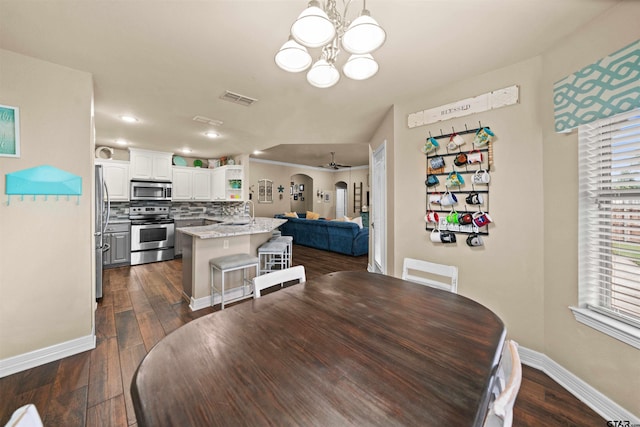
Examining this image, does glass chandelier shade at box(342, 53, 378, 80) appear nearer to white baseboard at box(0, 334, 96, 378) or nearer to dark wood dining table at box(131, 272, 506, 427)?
dark wood dining table at box(131, 272, 506, 427)

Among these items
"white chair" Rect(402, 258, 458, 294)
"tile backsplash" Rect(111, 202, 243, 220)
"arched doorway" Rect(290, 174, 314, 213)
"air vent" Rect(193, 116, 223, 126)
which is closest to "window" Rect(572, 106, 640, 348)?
"white chair" Rect(402, 258, 458, 294)

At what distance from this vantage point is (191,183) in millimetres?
5422

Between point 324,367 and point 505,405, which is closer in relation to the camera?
point 505,405

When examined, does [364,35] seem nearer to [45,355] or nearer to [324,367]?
[324,367]

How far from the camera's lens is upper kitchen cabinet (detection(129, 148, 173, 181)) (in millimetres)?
4672

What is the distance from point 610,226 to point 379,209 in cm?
214

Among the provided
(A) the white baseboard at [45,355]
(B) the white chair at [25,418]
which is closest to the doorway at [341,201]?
(A) the white baseboard at [45,355]

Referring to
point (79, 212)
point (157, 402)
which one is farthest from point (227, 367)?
point (79, 212)

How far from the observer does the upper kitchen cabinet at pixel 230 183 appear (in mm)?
5352

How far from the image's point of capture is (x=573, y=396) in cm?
159

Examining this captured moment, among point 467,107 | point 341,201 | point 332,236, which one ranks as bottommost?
point 332,236

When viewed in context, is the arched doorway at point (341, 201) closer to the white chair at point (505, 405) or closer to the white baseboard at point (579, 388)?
the white baseboard at point (579, 388)

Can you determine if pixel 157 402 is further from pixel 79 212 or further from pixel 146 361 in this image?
pixel 79 212

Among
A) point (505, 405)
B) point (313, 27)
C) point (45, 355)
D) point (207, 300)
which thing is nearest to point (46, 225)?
point (45, 355)
